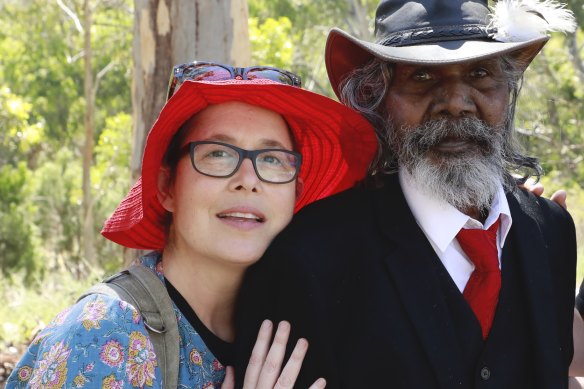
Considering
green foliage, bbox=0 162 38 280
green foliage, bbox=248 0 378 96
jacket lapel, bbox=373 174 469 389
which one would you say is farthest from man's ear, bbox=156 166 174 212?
green foliage, bbox=248 0 378 96

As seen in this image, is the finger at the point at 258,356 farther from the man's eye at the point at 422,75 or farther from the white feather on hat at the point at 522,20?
the white feather on hat at the point at 522,20

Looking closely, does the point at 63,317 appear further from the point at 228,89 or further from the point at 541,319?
the point at 541,319

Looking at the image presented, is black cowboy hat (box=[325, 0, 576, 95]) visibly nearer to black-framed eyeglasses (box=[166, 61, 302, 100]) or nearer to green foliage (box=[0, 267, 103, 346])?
black-framed eyeglasses (box=[166, 61, 302, 100])

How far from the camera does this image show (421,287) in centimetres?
245

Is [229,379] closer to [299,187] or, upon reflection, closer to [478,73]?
[299,187]

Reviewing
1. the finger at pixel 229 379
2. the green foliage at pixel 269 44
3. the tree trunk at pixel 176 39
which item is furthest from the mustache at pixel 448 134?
the green foliage at pixel 269 44

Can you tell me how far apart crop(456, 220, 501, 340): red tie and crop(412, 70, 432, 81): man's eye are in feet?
1.64

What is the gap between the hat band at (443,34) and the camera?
2662mm

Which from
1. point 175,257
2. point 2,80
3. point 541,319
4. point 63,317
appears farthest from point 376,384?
point 2,80

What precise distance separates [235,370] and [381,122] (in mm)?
970

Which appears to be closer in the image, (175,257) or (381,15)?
(175,257)

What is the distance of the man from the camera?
2400mm

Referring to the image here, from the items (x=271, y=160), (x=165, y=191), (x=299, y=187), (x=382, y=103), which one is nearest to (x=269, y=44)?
(x=382, y=103)

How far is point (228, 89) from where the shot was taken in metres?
2.42
